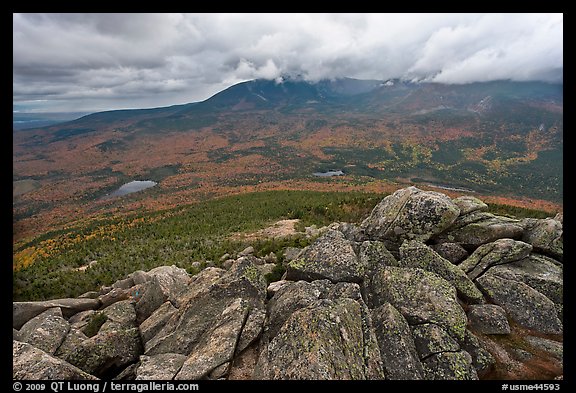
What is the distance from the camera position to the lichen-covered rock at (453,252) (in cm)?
1331

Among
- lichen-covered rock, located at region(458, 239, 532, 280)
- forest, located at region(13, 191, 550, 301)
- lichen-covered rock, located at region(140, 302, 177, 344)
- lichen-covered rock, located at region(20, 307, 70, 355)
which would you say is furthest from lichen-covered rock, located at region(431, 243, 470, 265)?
lichen-covered rock, located at region(20, 307, 70, 355)

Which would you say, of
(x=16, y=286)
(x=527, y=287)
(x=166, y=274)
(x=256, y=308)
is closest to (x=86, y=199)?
(x=16, y=286)

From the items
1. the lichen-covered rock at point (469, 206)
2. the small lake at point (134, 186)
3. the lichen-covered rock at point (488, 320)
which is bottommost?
the small lake at point (134, 186)

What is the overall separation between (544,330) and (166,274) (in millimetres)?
15910

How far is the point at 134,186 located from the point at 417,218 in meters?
125

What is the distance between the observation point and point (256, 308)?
10320 mm

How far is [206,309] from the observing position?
1052 cm

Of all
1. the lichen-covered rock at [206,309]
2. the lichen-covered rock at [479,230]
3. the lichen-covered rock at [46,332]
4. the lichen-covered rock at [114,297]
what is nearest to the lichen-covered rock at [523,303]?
the lichen-covered rock at [479,230]

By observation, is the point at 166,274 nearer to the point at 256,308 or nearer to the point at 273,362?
the point at 256,308

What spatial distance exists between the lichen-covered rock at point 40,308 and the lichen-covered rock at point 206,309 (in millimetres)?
6129

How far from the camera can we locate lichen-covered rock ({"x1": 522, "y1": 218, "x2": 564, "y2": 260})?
41.6 feet

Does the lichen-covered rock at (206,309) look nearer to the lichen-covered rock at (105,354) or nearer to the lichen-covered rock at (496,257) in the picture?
the lichen-covered rock at (105,354)

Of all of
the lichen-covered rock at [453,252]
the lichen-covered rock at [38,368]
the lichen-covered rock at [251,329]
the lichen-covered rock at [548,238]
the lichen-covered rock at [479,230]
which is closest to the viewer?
the lichen-covered rock at [38,368]

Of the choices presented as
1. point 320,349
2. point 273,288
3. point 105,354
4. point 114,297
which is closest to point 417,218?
point 273,288
